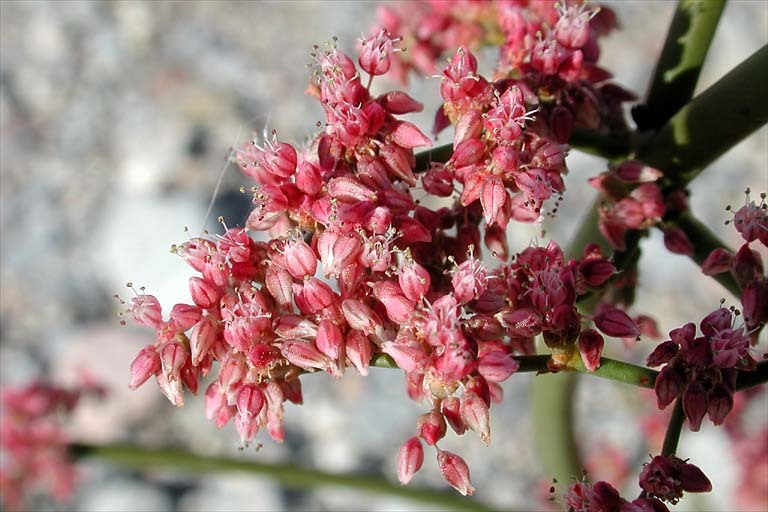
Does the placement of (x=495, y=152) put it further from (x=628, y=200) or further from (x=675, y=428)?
(x=675, y=428)

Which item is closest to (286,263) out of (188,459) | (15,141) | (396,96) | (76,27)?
(396,96)

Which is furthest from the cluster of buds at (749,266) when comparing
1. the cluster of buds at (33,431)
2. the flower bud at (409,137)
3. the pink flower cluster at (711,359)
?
the cluster of buds at (33,431)

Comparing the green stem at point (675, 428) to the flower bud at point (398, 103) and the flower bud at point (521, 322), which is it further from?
the flower bud at point (398, 103)

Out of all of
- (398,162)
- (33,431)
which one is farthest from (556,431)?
(33,431)

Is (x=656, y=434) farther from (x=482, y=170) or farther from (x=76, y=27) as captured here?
(x=76, y=27)

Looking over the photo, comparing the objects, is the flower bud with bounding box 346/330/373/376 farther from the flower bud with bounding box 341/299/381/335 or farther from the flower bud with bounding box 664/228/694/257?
the flower bud with bounding box 664/228/694/257

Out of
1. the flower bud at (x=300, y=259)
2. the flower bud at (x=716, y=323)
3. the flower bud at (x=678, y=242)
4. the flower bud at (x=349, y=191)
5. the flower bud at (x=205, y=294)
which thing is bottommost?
the flower bud at (x=716, y=323)

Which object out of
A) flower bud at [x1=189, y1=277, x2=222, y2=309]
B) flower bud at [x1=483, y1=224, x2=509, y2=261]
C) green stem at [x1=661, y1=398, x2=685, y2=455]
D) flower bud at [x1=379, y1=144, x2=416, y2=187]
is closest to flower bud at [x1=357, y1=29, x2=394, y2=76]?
flower bud at [x1=379, y1=144, x2=416, y2=187]

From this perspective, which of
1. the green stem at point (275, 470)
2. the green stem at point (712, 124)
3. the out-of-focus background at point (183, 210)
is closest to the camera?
the green stem at point (712, 124)
